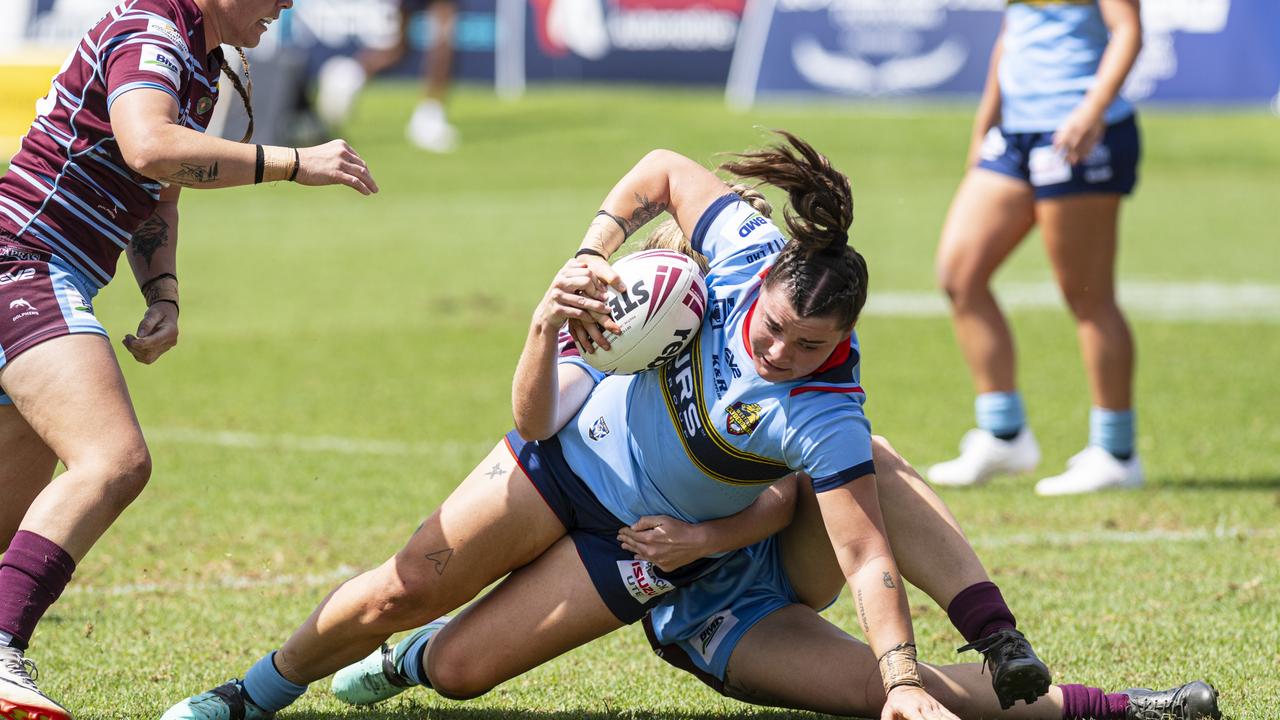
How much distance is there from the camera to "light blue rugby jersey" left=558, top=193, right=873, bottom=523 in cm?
379

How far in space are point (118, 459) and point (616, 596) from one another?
4.10ft

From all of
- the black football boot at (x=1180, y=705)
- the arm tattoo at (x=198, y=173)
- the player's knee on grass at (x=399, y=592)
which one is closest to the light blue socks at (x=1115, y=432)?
the black football boot at (x=1180, y=705)

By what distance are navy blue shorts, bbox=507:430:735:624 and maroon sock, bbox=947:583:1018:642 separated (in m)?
0.65

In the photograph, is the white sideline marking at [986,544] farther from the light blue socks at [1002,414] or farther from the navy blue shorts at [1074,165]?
the navy blue shorts at [1074,165]

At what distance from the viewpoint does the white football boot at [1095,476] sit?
6.89m

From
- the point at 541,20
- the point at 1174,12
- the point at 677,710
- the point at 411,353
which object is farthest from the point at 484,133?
the point at 677,710

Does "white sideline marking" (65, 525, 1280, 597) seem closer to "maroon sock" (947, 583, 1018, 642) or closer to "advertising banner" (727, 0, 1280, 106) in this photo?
"maroon sock" (947, 583, 1018, 642)

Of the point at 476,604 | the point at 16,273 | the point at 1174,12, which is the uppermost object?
the point at 16,273

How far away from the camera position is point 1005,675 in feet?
12.2

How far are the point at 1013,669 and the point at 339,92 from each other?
63.5ft

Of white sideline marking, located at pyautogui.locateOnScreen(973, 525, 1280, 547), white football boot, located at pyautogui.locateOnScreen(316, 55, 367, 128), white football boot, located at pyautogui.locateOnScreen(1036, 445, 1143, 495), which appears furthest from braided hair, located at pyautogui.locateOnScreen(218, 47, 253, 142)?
white football boot, located at pyautogui.locateOnScreen(316, 55, 367, 128)

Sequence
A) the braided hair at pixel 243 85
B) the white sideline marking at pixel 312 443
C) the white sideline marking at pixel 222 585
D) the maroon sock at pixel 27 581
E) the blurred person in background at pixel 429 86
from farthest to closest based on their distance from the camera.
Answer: the blurred person in background at pixel 429 86, the white sideline marking at pixel 312 443, the white sideline marking at pixel 222 585, the braided hair at pixel 243 85, the maroon sock at pixel 27 581

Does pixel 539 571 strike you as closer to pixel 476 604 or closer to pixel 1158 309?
pixel 476 604

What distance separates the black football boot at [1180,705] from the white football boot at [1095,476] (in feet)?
9.55
